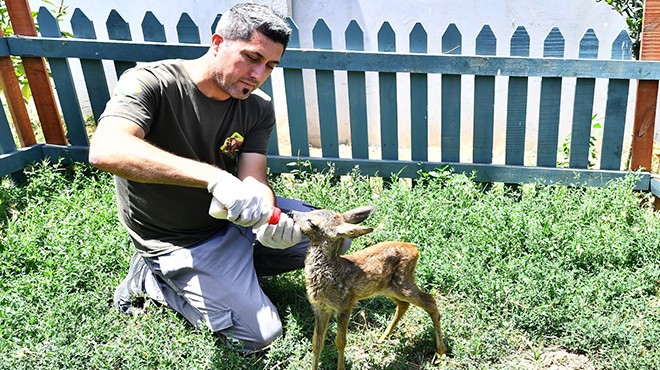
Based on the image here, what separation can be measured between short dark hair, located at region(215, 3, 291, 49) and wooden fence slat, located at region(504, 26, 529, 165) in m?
2.48

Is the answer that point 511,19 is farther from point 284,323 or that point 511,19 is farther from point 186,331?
point 186,331

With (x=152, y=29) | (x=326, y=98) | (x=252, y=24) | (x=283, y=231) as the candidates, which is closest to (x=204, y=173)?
(x=283, y=231)

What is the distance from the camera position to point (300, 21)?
24.7ft

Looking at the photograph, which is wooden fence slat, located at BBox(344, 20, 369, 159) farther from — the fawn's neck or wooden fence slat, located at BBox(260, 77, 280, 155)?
the fawn's neck

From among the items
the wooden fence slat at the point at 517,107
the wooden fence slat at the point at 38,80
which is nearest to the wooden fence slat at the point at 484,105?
the wooden fence slat at the point at 517,107

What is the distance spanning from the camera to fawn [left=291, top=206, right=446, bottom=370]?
2924 millimetres

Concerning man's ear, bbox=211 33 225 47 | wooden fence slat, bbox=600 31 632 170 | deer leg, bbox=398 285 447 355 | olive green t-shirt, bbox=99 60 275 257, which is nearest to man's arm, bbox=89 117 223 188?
olive green t-shirt, bbox=99 60 275 257

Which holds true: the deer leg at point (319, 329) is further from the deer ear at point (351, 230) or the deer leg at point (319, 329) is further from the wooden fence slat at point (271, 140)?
the wooden fence slat at point (271, 140)

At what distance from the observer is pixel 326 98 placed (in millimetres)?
5348

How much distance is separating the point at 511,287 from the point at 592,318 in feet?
1.69

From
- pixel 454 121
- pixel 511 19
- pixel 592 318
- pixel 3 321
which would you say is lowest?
pixel 592 318

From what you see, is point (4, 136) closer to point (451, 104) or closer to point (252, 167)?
point (252, 167)

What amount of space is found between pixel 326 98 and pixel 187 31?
1.44 metres

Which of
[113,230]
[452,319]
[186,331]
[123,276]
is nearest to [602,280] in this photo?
[452,319]
